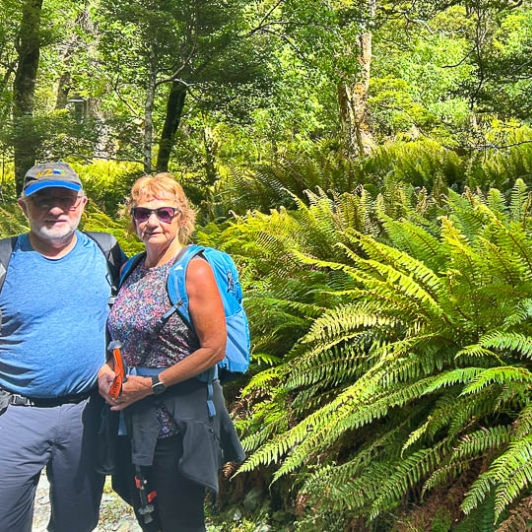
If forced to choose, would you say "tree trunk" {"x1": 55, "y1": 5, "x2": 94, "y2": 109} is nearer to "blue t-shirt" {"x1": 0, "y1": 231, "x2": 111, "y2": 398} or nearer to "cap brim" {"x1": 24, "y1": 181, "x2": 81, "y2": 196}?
"cap brim" {"x1": 24, "y1": 181, "x2": 81, "y2": 196}

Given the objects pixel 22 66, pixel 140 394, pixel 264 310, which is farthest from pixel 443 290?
pixel 22 66

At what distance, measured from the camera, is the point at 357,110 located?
1077 cm

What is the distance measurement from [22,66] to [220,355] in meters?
9.61

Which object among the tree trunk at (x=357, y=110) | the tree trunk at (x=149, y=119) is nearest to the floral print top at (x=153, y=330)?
the tree trunk at (x=149, y=119)

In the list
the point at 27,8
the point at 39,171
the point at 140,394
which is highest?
the point at 27,8

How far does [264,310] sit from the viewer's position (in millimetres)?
3787

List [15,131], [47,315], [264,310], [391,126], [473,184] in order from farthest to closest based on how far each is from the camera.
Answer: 1. [391,126]
2. [15,131]
3. [473,184]
4. [264,310]
5. [47,315]

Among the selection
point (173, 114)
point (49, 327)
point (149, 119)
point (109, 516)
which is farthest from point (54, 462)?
point (173, 114)

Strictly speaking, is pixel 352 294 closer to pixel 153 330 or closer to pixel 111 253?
pixel 111 253

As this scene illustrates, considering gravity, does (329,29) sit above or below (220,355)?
above

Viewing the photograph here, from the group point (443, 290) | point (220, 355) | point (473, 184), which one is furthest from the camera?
point (473, 184)

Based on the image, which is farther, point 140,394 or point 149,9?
point 149,9

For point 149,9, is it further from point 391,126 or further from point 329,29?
point 391,126

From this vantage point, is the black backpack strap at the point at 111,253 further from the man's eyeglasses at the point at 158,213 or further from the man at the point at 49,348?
the man's eyeglasses at the point at 158,213
